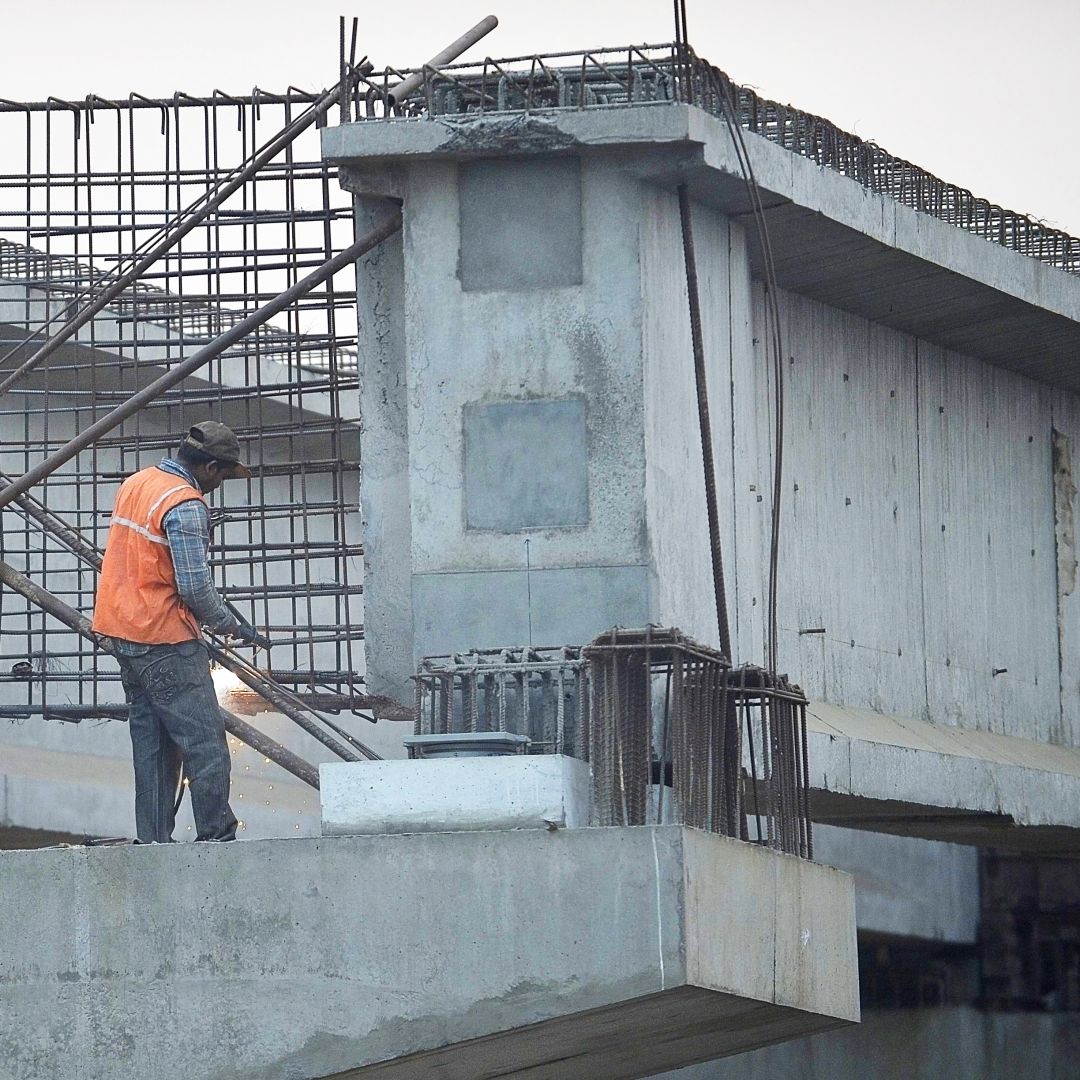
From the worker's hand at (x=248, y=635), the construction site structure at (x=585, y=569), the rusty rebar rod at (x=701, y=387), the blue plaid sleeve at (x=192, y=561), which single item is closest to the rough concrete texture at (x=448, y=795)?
the construction site structure at (x=585, y=569)

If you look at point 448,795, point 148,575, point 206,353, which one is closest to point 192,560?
point 148,575

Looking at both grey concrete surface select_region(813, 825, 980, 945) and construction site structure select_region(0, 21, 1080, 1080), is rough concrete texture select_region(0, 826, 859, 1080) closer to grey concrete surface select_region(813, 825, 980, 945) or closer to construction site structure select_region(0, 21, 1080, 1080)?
construction site structure select_region(0, 21, 1080, 1080)

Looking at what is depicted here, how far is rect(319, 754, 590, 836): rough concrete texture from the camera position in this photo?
920 centimetres

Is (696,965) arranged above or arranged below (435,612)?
below

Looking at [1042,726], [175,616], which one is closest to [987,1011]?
[1042,726]

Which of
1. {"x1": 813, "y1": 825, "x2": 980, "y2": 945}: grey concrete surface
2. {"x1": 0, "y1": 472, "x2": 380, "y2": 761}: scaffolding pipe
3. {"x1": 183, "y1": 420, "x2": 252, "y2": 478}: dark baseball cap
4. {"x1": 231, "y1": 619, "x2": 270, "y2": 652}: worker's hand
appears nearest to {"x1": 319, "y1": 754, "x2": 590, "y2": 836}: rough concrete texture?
{"x1": 0, "y1": 472, "x2": 380, "y2": 761}: scaffolding pipe

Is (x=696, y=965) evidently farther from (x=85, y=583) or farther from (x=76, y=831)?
(x=76, y=831)

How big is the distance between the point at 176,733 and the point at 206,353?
2.39 m

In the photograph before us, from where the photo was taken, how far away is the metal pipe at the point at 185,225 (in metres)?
12.7

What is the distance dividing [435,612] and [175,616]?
1.74 meters

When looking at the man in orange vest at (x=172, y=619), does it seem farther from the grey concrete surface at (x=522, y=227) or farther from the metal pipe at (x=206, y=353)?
the grey concrete surface at (x=522, y=227)

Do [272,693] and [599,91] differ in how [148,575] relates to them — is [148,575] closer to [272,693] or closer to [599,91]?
[272,693]

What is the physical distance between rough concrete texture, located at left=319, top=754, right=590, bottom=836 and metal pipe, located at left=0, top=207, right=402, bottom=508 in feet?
10.4

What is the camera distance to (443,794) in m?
9.25
